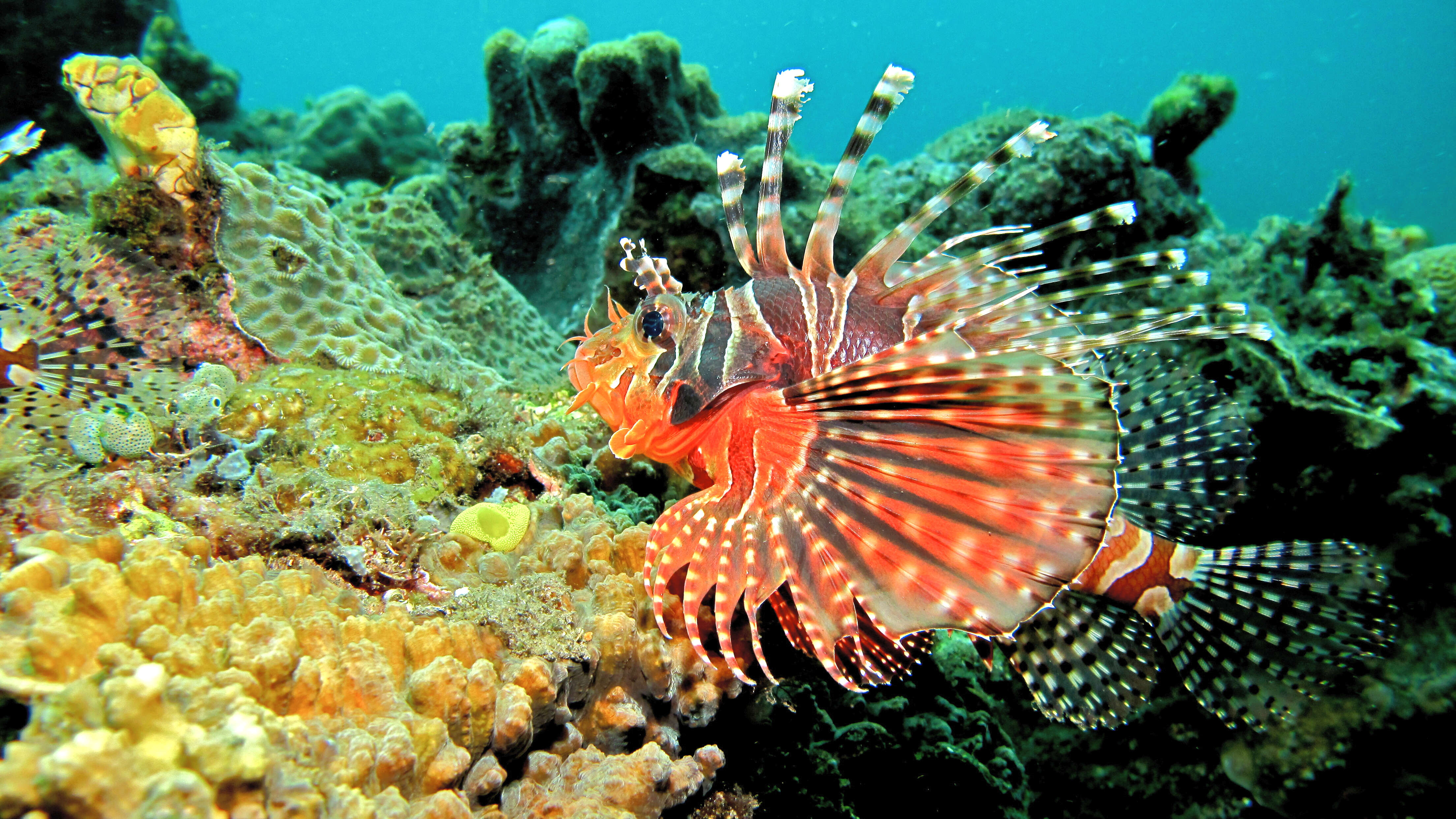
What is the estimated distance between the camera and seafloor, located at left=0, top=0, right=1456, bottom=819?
166 centimetres

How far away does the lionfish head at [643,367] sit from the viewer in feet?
10.0

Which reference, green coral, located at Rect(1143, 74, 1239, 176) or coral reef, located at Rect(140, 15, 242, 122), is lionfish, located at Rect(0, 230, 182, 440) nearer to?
green coral, located at Rect(1143, 74, 1239, 176)

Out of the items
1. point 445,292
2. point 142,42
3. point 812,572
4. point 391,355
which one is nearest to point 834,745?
point 812,572

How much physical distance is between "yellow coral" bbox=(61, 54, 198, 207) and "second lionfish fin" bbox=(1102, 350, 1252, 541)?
5696 mm

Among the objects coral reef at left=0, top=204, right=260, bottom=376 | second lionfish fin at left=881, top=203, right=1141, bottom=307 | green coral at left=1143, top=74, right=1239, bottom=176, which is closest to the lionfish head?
second lionfish fin at left=881, top=203, right=1141, bottom=307

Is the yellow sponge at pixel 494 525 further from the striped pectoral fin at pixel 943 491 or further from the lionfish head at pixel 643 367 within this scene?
the striped pectoral fin at pixel 943 491

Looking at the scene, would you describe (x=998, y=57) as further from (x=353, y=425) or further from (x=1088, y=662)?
(x=353, y=425)

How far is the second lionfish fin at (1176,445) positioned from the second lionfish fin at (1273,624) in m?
0.36

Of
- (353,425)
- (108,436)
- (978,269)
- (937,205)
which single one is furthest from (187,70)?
(978,269)

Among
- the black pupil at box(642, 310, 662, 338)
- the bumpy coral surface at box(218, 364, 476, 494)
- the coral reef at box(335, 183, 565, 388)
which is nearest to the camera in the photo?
the black pupil at box(642, 310, 662, 338)

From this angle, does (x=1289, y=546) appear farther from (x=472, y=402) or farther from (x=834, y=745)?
(x=472, y=402)

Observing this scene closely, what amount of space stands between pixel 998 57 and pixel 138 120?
17024 centimetres

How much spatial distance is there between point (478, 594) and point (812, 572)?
129 cm

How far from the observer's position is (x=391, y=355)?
14.5ft
